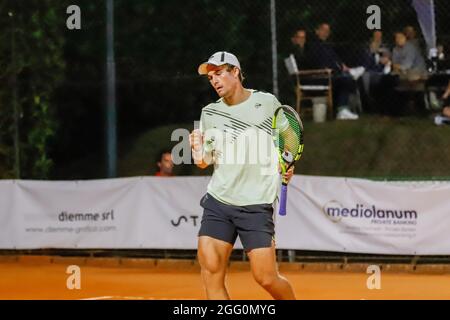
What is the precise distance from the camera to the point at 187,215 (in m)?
13.2

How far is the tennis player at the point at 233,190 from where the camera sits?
756cm

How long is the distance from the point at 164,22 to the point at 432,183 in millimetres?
4620

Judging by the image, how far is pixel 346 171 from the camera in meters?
14.8

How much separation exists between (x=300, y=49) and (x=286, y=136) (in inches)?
262

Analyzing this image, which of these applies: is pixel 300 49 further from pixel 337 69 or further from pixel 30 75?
pixel 30 75

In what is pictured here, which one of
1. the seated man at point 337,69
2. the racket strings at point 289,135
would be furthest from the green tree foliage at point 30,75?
the racket strings at point 289,135

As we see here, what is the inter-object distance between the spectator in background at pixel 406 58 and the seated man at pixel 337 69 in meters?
0.47

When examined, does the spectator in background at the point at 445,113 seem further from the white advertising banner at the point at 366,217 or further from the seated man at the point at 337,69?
the white advertising banner at the point at 366,217

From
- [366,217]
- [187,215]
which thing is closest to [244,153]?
[366,217]

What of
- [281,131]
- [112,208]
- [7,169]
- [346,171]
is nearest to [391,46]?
[346,171]

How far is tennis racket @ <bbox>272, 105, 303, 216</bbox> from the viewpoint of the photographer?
7781mm

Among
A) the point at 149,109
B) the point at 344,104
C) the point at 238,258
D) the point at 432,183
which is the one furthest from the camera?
the point at 149,109
